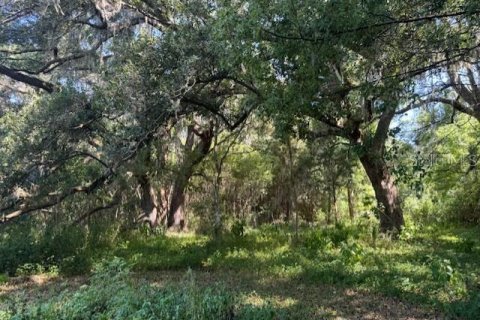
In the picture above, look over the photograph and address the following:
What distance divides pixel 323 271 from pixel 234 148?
21.2 feet

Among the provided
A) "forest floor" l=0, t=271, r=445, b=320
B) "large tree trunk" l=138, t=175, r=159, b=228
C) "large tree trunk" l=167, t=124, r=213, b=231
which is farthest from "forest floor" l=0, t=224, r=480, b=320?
"large tree trunk" l=167, t=124, r=213, b=231

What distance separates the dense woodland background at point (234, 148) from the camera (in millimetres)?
4559

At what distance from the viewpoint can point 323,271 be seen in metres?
6.75

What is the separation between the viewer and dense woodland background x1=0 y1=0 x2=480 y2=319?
15.0 ft

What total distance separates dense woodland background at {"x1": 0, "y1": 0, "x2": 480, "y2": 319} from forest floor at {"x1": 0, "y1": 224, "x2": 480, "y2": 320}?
0.14ft

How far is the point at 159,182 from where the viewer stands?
12.0m

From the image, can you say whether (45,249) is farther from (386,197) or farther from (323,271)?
(386,197)

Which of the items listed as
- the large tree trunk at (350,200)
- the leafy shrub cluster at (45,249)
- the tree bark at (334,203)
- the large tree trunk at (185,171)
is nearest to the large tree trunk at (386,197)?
the tree bark at (334,203)

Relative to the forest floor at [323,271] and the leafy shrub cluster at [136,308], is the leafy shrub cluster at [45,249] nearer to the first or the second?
the forest floor at [323,271]

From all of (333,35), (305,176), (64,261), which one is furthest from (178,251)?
(333,35)

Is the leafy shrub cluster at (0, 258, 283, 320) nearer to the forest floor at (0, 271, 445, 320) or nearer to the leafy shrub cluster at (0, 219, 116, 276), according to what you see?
the forest floor at (0, 271, 445, 320)

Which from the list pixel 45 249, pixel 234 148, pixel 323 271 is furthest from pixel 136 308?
pixel 234 148

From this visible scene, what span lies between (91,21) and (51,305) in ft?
17.8

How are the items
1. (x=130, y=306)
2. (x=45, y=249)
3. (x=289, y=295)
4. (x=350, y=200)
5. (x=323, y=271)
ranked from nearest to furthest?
(x=130, y=306) < (x=289, y=295) < (x=323, y=271) < (x=45, y=249) < (x=350, y=200)
